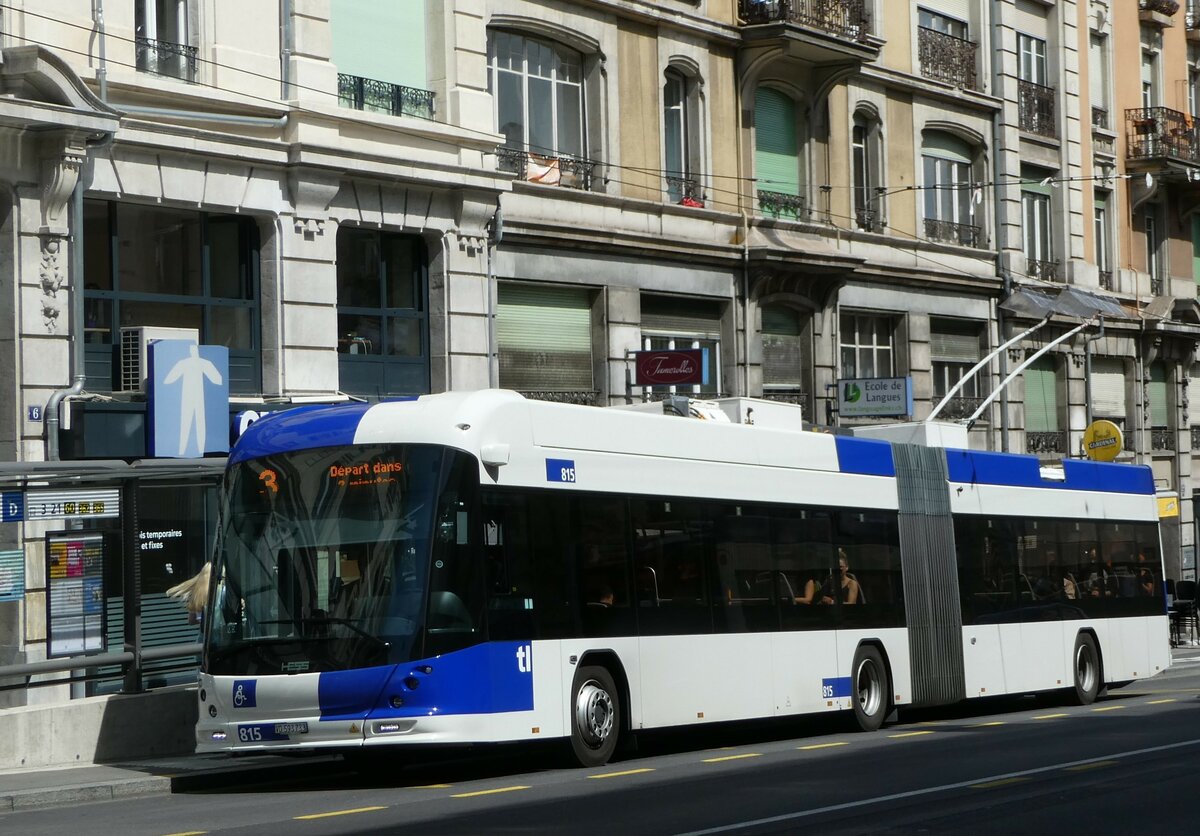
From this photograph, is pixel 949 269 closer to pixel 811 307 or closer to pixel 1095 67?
pixel 811 307

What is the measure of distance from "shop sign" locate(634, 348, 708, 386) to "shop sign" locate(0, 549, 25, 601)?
1402cm

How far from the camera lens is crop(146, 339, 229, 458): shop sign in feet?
70.3

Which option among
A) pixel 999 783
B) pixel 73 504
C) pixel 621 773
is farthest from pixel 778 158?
pixel 999 783

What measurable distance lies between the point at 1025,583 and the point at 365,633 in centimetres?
1128

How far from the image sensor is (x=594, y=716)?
14.9m

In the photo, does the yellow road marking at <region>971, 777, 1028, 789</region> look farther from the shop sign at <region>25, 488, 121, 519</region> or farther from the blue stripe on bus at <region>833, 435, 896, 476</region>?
the shop sign at <region>25, 488, 121, 519</region>

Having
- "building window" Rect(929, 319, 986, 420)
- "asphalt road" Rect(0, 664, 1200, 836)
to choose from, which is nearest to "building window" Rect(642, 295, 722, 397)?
"building window" Rect(929, 319, 986, 420)

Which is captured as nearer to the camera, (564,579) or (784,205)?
(564,579)

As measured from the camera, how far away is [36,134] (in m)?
20.3

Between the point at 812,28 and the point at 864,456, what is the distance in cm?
1453

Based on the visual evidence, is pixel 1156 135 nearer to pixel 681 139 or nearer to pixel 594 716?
pixel 681 139

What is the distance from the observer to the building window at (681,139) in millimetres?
30859

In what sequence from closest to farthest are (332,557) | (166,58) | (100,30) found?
(332,557) < (100,30) < (166,58)

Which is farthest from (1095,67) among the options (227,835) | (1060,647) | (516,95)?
(227,835)
